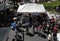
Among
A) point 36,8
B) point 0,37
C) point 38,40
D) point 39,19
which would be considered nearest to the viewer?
point 0,37

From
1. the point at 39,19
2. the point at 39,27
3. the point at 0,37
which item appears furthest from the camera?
the point at 39,19

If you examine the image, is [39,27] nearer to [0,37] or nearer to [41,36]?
[41,36]

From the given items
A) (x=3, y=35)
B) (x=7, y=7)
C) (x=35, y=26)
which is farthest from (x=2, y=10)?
(x=3, y=35)

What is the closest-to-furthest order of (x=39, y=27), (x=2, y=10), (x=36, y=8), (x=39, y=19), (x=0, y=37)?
(x=0, y=37)
(x=36, y=8)
(x=39, y=27)
(x=39, y=19)
(x=2, y=10)

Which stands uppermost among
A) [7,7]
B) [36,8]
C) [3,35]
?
[3,35]

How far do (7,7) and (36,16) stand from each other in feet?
20.6

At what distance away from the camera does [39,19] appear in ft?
89.0

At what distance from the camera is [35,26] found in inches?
903

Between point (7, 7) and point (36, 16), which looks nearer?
point (36, 16)

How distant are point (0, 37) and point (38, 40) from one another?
7.96 meters

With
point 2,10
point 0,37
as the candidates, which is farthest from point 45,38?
point 2,10

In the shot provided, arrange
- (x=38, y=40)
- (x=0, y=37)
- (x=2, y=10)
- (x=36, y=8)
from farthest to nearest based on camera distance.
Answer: (x=2, y=10)
(x=36, y=8)
(x=38, y=40)
(x=0, y=37)

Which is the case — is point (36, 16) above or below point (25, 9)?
below

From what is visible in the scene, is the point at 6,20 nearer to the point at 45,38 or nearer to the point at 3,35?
A: the point at 45,38
